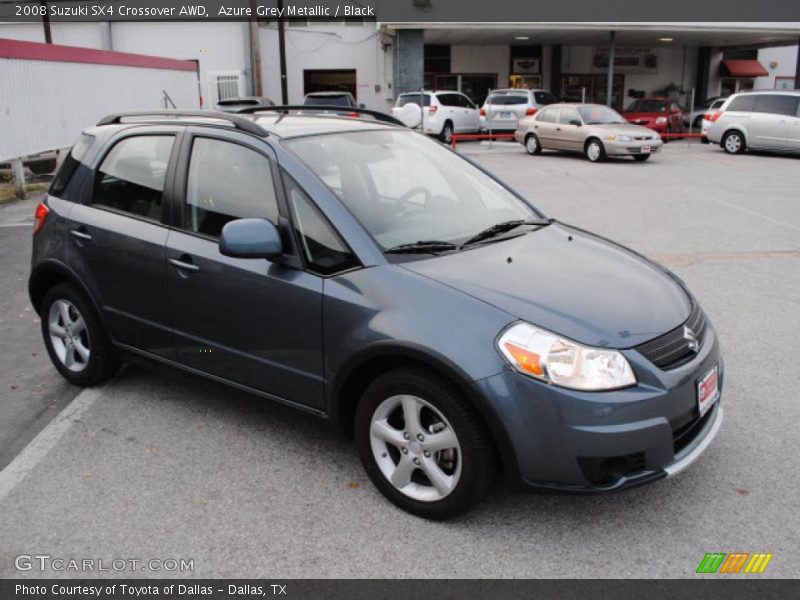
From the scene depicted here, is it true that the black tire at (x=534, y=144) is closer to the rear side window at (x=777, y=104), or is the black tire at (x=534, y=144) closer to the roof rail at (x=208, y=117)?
the rear side window at (x=777, y=104)

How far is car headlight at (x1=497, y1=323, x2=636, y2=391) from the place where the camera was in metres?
2.90

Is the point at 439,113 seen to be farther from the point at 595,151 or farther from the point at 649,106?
the point at 649,106

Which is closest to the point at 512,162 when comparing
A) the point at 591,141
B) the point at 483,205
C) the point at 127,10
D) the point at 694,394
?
the point at 591,141

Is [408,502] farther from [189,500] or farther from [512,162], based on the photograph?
[512,162]

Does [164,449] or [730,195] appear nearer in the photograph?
[164,449]

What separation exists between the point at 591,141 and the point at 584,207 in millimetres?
7938

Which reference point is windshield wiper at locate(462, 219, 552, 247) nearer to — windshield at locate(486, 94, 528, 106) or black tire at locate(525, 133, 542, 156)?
black tire at locate(525, 133, 542, 156)

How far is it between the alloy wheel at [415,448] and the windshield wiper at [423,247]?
0.68 metres

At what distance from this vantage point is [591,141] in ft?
62.3

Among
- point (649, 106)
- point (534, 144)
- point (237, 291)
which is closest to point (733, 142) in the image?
point (534, 144)

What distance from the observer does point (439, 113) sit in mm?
24438

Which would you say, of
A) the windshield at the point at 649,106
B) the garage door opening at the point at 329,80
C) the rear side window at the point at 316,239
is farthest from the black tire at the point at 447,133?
the rear side window at the point at 316,239

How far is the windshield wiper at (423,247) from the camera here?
3.46 meters

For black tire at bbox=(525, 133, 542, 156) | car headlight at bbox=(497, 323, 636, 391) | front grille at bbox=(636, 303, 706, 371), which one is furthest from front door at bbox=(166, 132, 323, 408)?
black tire at bbox=(525, 133, 542, 156)
